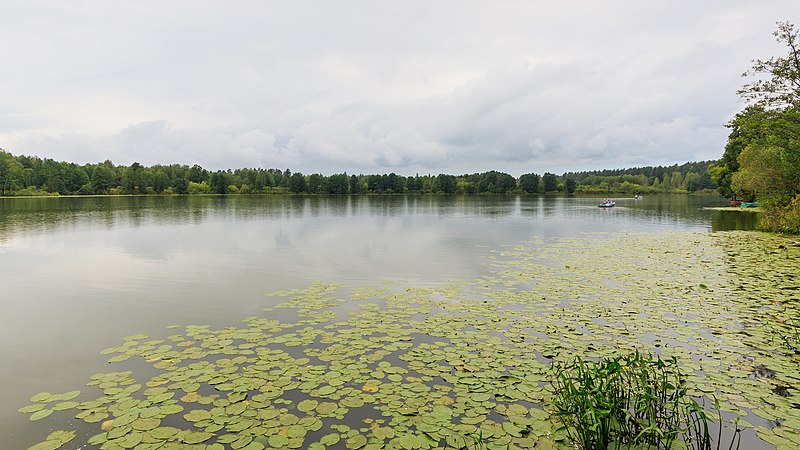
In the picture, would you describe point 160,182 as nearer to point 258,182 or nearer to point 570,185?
point 258,182

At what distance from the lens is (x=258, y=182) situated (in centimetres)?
15488

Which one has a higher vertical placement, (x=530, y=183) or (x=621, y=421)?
(x=530, y=183)

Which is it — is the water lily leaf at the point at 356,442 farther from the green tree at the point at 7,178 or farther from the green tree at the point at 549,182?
the green tree at the point at 549,182

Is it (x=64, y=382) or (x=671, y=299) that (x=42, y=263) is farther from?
(x=671, y=299)

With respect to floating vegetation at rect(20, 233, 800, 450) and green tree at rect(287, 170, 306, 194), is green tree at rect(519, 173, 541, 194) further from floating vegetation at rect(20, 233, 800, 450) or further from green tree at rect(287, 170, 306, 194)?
floating vegetation at rect(20, 233, 800, 450)

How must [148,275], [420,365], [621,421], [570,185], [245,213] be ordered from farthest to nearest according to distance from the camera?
[570,185] → [245,213] → [148,275] → [420,365] → [621,421]

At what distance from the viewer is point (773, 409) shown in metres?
5.29

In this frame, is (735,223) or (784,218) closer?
(784,218)

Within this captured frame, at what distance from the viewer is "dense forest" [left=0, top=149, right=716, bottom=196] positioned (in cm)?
12081

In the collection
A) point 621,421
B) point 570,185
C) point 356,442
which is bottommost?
point 356,442

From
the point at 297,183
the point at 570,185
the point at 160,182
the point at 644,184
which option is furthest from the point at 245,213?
the point at 644,184

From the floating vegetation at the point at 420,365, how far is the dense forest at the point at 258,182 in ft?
452

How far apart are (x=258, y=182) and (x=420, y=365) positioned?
158 meters

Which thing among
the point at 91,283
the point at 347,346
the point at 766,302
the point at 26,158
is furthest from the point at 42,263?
the point at 26,158
